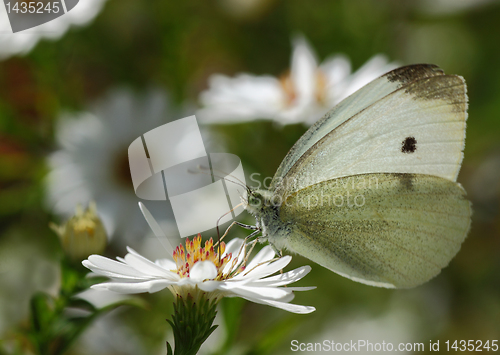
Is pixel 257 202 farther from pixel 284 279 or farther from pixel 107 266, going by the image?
pixel 107 266

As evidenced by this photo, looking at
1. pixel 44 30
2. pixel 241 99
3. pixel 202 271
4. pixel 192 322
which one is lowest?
pixel 192 322

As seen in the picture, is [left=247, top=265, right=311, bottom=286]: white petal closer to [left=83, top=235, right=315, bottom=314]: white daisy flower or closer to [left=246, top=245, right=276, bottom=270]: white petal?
[left=83, top=235, right=315, bottom=314]: white daisy flower

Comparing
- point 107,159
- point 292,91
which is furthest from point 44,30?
point 292,91


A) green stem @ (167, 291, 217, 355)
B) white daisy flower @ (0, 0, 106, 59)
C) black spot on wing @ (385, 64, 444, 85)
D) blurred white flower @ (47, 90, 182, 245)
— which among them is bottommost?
green stem @ (167, 291, 217, 355)

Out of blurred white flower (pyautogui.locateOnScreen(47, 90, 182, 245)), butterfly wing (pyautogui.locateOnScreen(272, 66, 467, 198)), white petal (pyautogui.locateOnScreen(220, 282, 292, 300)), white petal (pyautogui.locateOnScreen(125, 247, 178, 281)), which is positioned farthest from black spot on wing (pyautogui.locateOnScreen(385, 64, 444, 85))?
blurred white flower (pyautogui.locateOnScreen(47, 90, 182, 245))

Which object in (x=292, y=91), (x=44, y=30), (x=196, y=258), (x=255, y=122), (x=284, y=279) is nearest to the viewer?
(x=284, y=279)

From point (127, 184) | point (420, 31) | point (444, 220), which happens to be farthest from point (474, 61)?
point (127, 184)

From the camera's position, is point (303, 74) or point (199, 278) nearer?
point (199, 278)

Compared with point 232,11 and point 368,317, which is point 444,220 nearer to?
point 368,317
